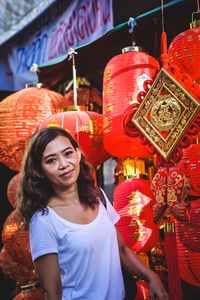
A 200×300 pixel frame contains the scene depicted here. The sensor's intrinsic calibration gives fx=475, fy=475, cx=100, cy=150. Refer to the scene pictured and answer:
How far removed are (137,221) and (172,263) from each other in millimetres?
478

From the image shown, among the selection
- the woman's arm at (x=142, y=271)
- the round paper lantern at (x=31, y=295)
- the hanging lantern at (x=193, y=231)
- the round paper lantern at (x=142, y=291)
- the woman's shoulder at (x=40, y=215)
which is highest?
the woman's shoulder at (x=40, y=215)

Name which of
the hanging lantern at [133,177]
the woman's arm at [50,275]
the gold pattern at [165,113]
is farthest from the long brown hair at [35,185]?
the hanging lantern at [133,177]

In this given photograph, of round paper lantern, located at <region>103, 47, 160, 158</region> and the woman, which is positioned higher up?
round paper lantern, located at <region>103, 47, 160, 158</region>

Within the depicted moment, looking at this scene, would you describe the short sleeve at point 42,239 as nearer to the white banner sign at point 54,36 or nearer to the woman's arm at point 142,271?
the woman's arm at point 142,271

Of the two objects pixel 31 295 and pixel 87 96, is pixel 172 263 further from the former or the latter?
pixel 87 96

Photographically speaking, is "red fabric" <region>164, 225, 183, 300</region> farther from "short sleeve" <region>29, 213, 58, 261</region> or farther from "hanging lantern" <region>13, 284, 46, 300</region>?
"hanging lantern" <region>13, 284, 46, 300</region>

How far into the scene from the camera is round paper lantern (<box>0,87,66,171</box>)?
3.60m

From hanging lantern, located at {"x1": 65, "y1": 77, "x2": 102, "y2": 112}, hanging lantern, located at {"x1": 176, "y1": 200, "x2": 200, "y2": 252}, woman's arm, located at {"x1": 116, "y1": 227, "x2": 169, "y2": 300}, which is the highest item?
hanging lantern, located at {"x1": 65, "y1": 77, "x2": 102, "y2": 112}

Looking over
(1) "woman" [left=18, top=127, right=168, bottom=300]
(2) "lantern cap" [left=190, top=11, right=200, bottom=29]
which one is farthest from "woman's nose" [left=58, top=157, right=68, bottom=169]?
(2) "lantern cap" [left=190, top=11, right=200, bottom=29]

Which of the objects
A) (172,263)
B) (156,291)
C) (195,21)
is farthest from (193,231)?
(195,21)

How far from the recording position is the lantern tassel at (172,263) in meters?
2.47

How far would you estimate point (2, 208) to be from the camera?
5.61 metres

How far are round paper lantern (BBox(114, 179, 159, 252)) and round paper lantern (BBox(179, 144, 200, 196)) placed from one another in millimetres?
421

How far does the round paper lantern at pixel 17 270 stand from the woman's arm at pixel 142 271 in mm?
1803
